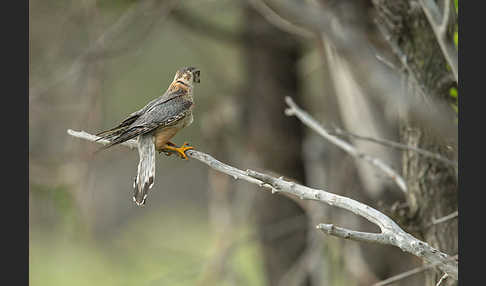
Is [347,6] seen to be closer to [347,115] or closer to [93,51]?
[347,115]

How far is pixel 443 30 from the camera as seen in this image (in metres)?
2.57

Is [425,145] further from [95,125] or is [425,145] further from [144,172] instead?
[95,125]

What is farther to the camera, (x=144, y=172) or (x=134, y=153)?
(x=134, y=153)

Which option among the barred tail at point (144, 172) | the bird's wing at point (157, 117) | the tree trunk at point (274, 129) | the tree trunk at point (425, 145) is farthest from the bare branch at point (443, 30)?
the tree trunk at point (274, 129)

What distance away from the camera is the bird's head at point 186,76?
1.97m

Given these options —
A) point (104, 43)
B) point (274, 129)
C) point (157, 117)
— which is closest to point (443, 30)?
point (157, 117)

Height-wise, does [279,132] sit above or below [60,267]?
above

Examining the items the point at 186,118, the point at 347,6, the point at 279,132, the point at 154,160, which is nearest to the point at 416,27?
the point at 347,6

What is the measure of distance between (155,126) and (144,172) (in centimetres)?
15

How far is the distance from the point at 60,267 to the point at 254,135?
3.05 m

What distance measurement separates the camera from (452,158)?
300 centimetres

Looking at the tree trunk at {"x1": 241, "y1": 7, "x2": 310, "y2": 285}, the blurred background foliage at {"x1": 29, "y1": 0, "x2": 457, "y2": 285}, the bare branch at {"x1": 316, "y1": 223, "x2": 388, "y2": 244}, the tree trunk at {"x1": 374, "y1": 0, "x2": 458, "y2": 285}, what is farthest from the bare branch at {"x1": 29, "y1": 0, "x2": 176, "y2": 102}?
the bare branch at {"x1": 316, "y1": 223, "x2": 388, "y2": 244}

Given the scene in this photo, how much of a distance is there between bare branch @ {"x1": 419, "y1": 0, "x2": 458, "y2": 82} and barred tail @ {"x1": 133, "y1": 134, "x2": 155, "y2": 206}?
1.44 metres

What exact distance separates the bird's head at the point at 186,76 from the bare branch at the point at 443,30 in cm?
122
